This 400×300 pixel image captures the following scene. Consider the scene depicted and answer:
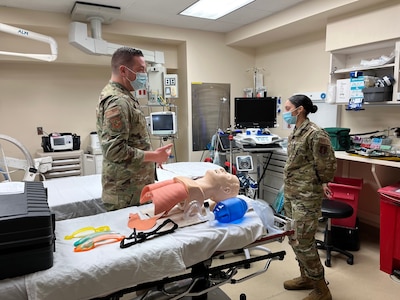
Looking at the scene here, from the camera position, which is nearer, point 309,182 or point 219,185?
point 219,185

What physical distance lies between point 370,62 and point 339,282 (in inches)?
85.8

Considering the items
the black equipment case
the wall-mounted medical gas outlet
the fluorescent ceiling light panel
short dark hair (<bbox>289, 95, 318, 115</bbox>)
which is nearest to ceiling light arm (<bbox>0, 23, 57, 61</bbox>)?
the wall-mounted medical gas outlet

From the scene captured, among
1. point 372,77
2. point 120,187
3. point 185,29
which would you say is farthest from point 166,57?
point 120,187

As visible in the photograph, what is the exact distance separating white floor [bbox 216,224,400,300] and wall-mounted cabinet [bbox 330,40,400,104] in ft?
5.06

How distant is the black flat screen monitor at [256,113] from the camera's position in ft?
12.6

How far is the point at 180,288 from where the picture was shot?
5.16 feet

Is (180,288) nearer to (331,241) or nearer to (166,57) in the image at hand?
(331,241)

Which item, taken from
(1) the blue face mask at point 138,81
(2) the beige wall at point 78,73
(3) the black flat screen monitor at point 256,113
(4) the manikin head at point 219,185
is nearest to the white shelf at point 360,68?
(3) the black flat screen monitor at point 256,113

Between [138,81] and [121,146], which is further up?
[138,81]

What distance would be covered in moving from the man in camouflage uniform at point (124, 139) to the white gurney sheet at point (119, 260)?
292 millimetres

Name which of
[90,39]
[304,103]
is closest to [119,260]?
[304,103]

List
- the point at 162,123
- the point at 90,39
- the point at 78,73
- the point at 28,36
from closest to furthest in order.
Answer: the point at 28,36 → the point at 90,39 → the point at 162,123 → the point at 78,73

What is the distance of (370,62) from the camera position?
309 cm

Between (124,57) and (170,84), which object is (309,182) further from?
(170,84)
